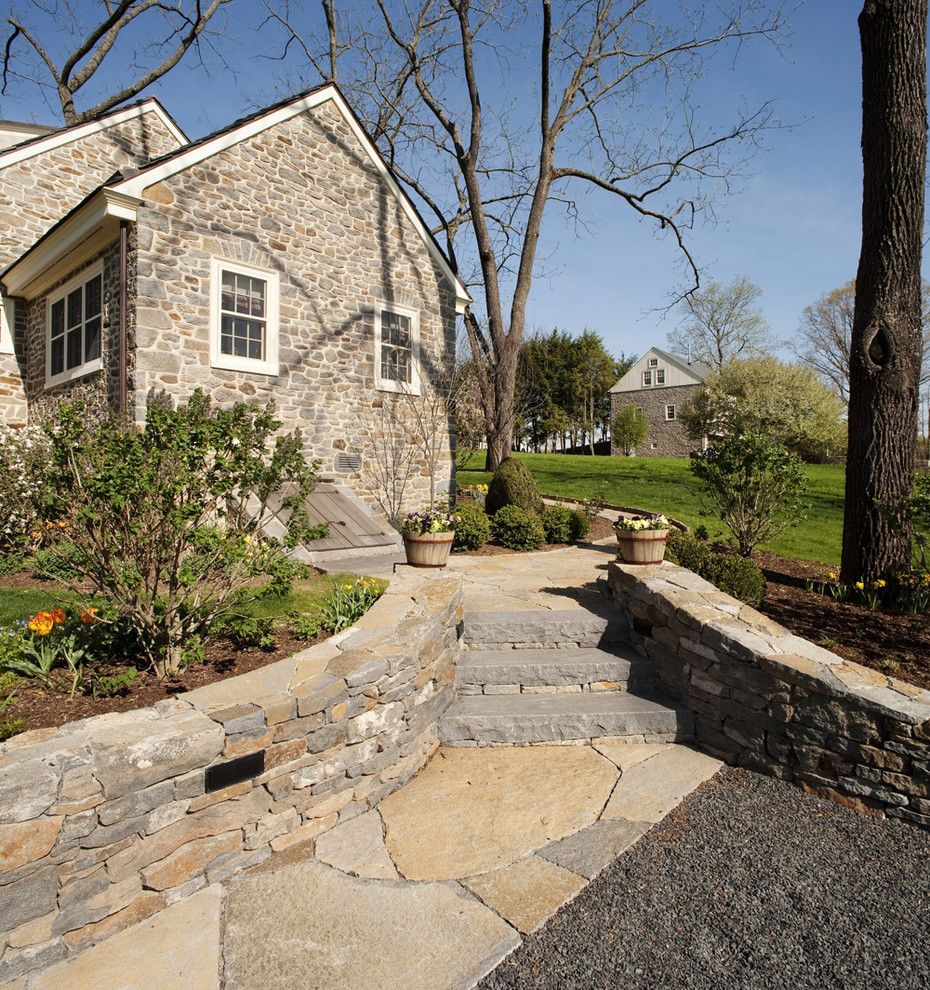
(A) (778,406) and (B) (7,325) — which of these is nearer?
(B) (7,325)

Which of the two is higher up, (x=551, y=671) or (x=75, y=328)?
(x=75, y=328)

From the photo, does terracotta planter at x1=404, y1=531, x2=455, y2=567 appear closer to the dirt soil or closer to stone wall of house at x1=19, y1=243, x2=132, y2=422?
the dirt soil

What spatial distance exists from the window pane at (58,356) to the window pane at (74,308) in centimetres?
41

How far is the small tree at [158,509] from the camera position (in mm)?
3438

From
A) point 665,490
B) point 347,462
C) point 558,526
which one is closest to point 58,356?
point 347,462

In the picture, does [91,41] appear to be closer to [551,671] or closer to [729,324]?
[551,671]

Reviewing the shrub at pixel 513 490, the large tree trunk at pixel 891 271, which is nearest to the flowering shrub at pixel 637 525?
the large tree trunk at pixel 891 271

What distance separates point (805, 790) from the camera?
3.57 meters

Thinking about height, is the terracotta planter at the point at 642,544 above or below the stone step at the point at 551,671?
above

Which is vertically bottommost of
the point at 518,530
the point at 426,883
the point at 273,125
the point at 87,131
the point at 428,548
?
the point at 426,883

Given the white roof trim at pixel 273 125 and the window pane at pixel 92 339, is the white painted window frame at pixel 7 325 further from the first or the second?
the white roof trim at pixel 273 125

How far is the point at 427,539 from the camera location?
5906mm

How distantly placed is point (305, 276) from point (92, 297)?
3.17 meters

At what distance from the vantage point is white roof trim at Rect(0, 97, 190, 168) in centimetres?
1141
